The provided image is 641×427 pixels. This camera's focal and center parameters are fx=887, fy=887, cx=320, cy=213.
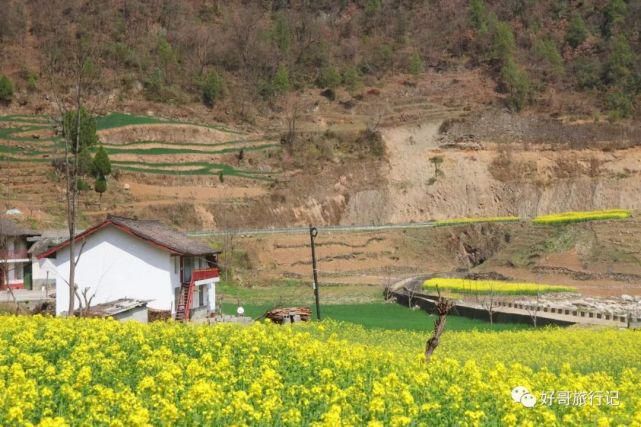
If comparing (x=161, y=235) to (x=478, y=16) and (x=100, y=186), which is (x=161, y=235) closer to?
(x=100, y=186)

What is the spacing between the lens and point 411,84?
96.6 m

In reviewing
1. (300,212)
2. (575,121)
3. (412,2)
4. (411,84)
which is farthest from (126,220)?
(412,2)

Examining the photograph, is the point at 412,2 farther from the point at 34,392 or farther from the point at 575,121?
the point at 34,392

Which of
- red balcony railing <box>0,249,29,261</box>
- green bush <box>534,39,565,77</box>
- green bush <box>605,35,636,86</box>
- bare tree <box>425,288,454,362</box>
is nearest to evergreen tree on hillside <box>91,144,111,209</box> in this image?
red balcony railing <box>0,249,29,261</box>

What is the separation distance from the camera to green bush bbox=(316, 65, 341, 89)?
9694 cm

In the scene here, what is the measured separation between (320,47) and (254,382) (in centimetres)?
9774

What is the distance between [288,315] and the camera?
31594mm

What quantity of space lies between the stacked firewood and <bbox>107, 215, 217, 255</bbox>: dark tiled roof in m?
4.29

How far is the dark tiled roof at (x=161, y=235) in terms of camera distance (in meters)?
32.8

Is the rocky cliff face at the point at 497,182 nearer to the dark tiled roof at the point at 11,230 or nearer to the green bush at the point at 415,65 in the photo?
the green bush at the point at 415,65

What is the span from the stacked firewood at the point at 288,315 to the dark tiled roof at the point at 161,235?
4293 mm

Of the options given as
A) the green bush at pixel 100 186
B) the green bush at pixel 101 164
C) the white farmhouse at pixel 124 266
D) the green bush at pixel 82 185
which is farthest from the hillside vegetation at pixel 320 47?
the white farmhouse at pixel 124 266

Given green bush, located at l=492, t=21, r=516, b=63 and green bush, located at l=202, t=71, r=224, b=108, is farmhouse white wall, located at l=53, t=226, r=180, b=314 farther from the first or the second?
green bush, located at l=492, t=21, r=516, b=63

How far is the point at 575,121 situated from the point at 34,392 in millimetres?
77063
